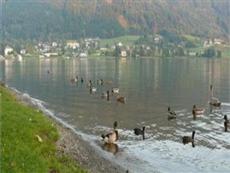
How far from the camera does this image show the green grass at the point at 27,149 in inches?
860

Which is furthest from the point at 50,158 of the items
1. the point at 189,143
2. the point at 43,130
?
the point at 189,143

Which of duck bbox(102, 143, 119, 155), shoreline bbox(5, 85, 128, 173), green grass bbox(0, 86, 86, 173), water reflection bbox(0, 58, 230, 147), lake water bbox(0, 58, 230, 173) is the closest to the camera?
green grass bbox(0, 86, 86, 173)

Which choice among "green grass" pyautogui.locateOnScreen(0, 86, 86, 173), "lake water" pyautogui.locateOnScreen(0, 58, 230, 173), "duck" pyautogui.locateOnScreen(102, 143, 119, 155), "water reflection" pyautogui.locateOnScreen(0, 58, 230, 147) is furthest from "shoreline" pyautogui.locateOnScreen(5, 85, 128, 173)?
"water reflection" pyautogui.locateOnScreen(0, 58, 230, 147)

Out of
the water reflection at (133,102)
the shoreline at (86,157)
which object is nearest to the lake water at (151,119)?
the water reflection at (133,102)

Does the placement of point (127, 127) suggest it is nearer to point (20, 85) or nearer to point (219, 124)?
point (219, 124)

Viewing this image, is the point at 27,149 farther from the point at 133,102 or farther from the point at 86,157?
the point at 133,102

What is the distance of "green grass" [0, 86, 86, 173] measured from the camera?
21856mm

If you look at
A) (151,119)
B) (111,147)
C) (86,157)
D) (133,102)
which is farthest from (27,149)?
(133,102)

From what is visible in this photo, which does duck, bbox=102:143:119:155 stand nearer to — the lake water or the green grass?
the lake water

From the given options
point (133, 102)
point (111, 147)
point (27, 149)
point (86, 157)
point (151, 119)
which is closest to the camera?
point (27, 149)

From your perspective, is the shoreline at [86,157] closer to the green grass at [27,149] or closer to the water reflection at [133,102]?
the green grass at [27,149]

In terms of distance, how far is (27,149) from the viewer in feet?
79.3

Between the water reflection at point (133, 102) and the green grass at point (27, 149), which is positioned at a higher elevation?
the green grass at point (27, 149)

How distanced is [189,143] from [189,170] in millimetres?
9439
